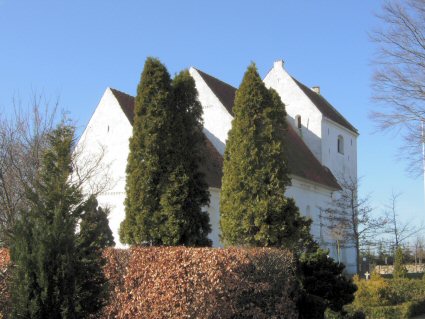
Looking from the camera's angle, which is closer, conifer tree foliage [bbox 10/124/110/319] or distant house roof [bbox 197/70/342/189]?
conifer tree foliage [bbox 10/124/110/319]

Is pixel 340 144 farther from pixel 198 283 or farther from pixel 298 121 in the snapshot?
pixel 198 283

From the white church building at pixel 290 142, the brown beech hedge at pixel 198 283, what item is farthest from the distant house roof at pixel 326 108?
the brown beech hedge at pixel 198 283

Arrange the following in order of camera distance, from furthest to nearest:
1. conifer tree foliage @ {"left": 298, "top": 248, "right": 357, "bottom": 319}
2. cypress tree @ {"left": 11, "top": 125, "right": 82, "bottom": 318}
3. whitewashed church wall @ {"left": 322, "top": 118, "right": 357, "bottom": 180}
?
whitewashed church wall @ {"left": 322, "top": 118, "right": 357, "bottom": 180} → conifer tree foliage @ {"left": 298, "top": 248, "right": 357, "bottom": 319} → cypress tree @ {"left": 11, "top": 125, "right": 82, "bottom": 318}

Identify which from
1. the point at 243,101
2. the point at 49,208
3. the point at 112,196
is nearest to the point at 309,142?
the point at 112,196

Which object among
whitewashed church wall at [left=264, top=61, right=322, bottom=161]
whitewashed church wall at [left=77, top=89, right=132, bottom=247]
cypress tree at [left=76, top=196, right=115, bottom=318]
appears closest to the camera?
cypress tree at [left=76, top=196, right=115, bottom=318]

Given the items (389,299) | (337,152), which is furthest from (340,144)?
(389,299)

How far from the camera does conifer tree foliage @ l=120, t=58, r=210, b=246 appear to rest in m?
13.8

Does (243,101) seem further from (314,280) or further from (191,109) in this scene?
(314,280)

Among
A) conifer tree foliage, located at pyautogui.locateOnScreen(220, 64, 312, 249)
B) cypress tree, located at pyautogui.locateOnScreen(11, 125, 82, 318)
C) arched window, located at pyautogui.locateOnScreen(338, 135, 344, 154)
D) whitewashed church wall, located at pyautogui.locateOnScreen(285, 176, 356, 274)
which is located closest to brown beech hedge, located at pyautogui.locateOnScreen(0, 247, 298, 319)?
conifer tree foliage, located at pyautogui.locateOnScreen(220, 64, 312, 249)

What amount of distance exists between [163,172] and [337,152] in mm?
30044

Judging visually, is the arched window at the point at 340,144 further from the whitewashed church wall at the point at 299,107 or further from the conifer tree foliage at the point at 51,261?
the conifer tree foliage at the point at 51,261

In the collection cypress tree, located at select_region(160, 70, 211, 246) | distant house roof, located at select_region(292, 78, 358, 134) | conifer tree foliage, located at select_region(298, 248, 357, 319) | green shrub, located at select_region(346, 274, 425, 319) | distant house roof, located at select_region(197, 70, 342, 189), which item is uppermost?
distant house roof, located at select_region(292, 78, 358, 134)

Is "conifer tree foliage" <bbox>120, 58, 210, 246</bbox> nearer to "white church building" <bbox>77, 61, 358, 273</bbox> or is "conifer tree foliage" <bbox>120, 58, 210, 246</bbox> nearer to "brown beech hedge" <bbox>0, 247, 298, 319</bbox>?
"brown beech hedge" <bbox>0, 247, 298, 319</bbox>

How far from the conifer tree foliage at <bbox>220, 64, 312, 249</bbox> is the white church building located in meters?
6.92
